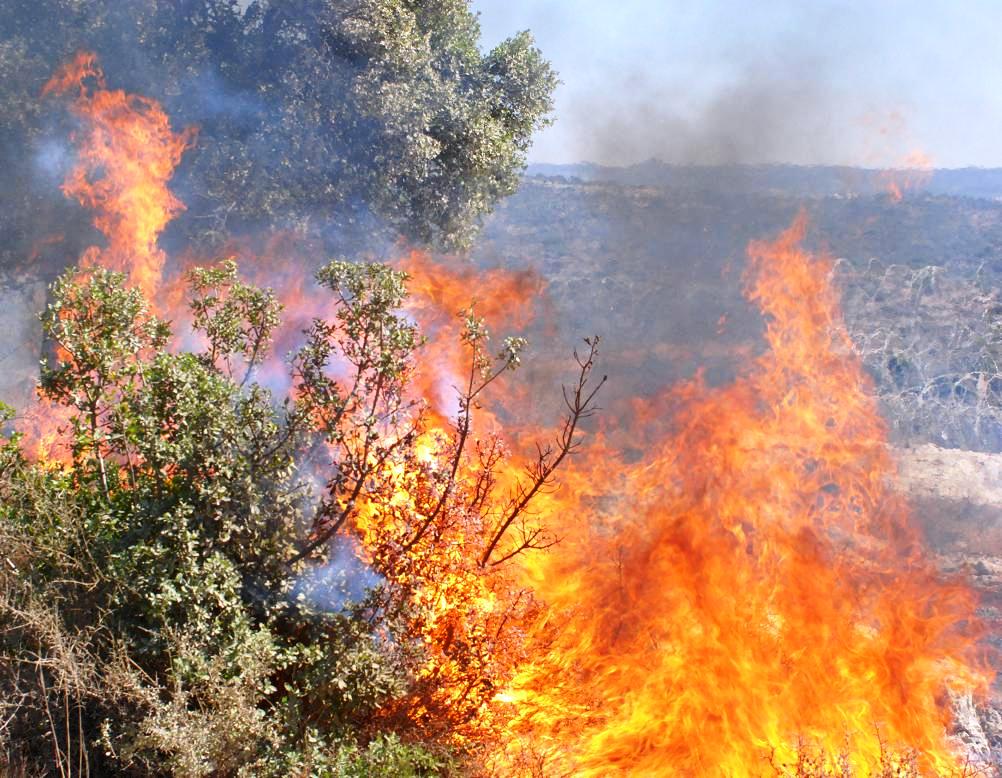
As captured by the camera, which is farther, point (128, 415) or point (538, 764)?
point (538, 764)

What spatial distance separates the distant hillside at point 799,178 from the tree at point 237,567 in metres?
25.7

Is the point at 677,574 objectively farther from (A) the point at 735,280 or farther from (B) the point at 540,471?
(A) the point at 735,280

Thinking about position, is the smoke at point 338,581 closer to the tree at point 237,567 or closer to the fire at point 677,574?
the tree at point 237,567

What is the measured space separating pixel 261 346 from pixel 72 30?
12.2 metres

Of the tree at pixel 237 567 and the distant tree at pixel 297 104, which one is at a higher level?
the distant tree at pixel 297 104

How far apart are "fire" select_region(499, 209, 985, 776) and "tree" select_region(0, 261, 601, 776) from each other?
6.00 feet

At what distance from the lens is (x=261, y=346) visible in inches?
343

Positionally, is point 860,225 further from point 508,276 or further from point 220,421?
point 220,421

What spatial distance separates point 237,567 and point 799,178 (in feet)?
107

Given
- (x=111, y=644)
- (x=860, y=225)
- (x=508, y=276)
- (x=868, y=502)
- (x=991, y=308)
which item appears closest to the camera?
(x=111, y=644)

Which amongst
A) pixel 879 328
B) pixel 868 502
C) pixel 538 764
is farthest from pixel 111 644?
pixel 879 328

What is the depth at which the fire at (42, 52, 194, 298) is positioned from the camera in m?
16.6

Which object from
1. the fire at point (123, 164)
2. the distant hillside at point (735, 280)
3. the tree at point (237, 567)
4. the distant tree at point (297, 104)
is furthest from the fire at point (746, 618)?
the fire at point (123, 164)

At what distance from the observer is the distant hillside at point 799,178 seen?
31422 mm
